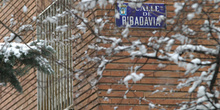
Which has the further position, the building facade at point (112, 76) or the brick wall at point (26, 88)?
the brick wall at point (26, 88)

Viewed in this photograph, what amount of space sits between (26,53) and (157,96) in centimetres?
206

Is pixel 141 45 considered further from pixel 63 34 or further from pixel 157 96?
pixel 63 34

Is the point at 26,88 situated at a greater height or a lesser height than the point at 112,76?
lesser

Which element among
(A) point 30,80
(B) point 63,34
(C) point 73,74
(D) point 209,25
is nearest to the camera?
(D) point 209,25

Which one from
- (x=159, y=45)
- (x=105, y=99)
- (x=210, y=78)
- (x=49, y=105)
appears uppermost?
(x=159, y=45)

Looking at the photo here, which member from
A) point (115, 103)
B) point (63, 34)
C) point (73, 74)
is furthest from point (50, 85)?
point (73, 74)

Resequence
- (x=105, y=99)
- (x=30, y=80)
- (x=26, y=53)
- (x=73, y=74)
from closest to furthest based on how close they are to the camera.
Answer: (x=73, y=74) < (x=26, y=53) < (x=105, y=99) < (x=30, y=80)

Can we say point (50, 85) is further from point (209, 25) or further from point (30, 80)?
point (209, 25)

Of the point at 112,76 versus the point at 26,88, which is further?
the point at 26,88

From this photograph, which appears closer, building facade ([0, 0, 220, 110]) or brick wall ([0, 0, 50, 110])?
building facade ([0, 0, 220, 110])

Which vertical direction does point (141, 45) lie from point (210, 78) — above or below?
above

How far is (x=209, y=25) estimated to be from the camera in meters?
4.70

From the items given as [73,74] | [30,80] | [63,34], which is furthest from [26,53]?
[30,80]

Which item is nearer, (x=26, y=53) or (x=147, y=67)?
(x=26, y=53)
